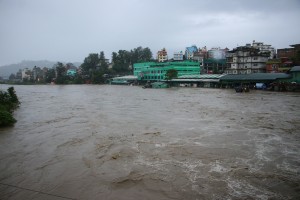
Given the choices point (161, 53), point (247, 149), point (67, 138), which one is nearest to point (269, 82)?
point (247, 149)

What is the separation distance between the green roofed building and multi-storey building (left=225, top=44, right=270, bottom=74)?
1069 centimetres

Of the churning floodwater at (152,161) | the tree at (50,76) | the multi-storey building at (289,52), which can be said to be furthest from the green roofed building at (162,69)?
the churning floodwater at (152,161)

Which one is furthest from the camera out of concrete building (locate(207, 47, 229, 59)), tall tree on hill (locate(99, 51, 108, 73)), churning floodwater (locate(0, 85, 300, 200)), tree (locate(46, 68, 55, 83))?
tree (locate(46, 68, 55, 83))

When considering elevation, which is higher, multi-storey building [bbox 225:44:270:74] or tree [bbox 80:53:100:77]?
tree [bbox 80:53:100:77]

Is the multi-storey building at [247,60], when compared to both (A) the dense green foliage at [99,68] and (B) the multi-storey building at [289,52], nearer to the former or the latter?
(B) the multi-storey building at [289,52]

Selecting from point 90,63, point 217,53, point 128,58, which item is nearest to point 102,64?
point 90,63

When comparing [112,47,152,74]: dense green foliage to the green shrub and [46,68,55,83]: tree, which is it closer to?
[46,68,55,83]: tree

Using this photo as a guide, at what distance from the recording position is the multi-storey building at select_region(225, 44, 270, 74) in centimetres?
4384

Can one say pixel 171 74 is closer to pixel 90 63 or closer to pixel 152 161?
pixel 90 63

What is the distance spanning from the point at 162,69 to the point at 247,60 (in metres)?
19.9

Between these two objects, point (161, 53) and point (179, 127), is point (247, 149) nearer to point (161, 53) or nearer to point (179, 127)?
point (179, 127)

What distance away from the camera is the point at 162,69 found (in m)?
58.0

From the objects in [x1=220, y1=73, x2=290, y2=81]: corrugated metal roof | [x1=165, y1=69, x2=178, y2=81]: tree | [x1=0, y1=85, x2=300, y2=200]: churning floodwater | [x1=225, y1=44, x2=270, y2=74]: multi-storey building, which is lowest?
[x1=0, y1=85, x2=300, y2=200]: churning floodwater

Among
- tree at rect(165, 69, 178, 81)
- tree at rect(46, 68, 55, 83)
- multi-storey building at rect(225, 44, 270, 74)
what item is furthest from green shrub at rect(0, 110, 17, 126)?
tree at rect(46, 68, 55, 83)
